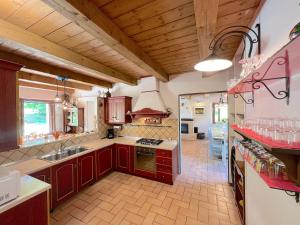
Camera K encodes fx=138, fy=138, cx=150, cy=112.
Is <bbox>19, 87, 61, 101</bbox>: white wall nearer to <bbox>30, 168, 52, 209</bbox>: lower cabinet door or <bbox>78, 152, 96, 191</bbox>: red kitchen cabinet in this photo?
<bbox>78, 152, 96, 191</bbox>: red kitchen cabinet

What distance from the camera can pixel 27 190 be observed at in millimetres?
1389

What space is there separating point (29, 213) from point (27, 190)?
8.3 inches

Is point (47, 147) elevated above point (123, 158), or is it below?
above

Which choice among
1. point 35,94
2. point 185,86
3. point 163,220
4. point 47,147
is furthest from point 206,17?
point 35,94

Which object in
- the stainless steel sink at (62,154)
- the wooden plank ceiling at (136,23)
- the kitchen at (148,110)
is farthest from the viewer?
the stainless steel sink at (62,154)

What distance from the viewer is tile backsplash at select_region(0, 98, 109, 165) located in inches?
81.5

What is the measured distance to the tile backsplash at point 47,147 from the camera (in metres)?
2.07

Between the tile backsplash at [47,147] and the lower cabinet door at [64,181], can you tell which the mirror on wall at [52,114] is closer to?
the tile backsplash at [47,147]

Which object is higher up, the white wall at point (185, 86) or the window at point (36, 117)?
the white wall at point (185, 86)

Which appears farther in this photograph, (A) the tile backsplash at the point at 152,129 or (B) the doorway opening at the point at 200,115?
(B) the doorway opening at the point at 200,115

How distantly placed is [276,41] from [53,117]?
604cm

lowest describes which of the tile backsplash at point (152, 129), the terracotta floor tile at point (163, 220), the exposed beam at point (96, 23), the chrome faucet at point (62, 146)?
the terracotta floor tile at point (163, 220)

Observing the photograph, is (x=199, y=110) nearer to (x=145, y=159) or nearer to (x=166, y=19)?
(x=145, y=159)

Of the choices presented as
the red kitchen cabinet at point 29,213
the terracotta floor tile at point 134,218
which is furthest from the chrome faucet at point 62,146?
the terracotta floor tile at point 134,218
